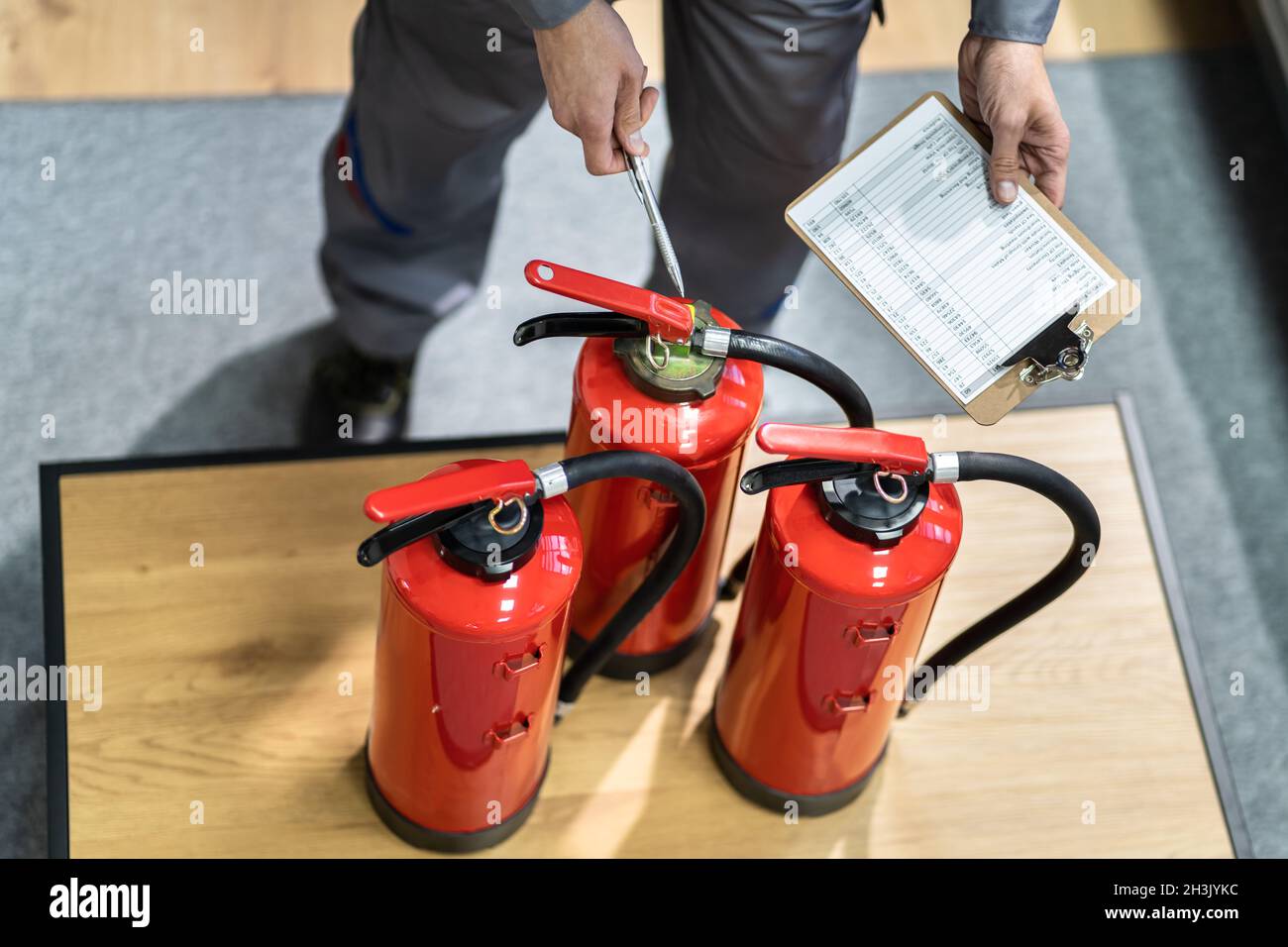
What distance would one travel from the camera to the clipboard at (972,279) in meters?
0.92

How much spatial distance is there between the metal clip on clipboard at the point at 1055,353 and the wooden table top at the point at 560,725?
267 mm

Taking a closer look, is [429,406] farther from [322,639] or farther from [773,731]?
[773,731]

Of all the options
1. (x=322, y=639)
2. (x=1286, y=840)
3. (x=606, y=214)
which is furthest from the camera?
(x=606, y=214)

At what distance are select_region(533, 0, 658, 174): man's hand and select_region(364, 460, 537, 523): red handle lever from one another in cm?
32

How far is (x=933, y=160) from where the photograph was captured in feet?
3.27

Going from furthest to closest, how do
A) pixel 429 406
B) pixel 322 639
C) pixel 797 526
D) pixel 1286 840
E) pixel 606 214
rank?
pixel 606 214, pixel 429 406, pixel 1286 840, pixel 322 639, pixel 797 526

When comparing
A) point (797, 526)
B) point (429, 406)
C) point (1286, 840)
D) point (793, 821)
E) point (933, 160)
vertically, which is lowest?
point (1286, 840)

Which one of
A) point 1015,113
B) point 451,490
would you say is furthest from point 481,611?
point 1015,113

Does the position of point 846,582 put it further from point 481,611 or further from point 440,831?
point 440,831

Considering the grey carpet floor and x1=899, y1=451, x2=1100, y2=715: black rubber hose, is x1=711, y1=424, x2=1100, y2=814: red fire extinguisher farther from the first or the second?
the grey carpet floor

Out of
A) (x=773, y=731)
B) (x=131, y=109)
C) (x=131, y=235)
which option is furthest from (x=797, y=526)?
(x=131, y=109)

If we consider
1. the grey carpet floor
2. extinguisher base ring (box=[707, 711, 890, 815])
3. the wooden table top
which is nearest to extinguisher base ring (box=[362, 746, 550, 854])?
the wooden table top

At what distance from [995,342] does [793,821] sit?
401 mm

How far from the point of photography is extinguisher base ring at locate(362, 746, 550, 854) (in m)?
0.98
